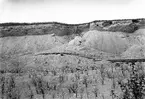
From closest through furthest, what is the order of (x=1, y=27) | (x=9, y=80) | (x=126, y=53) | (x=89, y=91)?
1. (x=89, y=91)
2. (x=9, y=80)
3. (x=126, y=53)
4. (x=1, y=27)

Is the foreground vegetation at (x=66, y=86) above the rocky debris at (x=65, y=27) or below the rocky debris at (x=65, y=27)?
below

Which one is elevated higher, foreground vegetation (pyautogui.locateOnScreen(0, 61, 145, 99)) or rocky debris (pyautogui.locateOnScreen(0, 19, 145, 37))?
rocky debris (pyautogui.locateOnScreen(0, 19, 145, 37))

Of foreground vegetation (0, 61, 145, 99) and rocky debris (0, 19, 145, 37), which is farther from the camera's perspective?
rocky debris (0, 19, 145, 37)

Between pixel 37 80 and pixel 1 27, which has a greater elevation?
pixel 1 27

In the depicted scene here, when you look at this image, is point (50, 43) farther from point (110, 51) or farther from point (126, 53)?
point (126, 53)

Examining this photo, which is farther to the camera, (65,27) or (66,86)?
(65,27)

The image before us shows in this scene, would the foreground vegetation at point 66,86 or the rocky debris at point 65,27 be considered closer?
the foreground vegetation at point 66,86

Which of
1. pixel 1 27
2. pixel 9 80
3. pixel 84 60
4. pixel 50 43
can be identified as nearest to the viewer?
pixel 9 80

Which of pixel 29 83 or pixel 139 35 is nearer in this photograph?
pixel 29 83

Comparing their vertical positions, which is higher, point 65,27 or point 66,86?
point 65,27

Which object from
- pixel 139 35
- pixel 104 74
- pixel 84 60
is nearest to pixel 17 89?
pixel 104 74

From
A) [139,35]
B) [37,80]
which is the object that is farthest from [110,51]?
[37,80]
